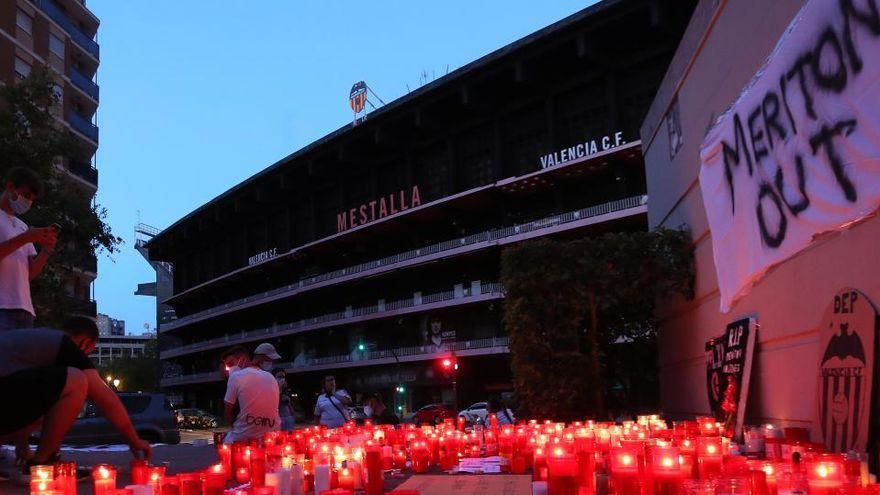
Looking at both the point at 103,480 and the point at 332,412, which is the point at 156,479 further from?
the point at 332,412

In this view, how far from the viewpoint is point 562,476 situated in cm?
354

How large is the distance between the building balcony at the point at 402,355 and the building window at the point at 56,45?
21559 mm

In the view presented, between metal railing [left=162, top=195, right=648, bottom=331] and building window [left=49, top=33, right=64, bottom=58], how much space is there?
20.5 m

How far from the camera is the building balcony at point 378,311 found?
4231 cm

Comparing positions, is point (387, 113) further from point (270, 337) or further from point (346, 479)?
point (346, 479)

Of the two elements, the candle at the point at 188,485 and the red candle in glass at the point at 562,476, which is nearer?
the red candle in glass at the point at 562,476

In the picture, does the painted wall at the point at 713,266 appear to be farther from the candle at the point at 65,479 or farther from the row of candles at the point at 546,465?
the candle at the point at 65,479

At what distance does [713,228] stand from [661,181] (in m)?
7.65

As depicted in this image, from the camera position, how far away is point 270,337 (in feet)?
191

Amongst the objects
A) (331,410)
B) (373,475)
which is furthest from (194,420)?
(373,475)

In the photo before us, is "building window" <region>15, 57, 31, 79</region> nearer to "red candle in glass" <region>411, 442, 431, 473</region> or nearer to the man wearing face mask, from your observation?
the man wearing face mask

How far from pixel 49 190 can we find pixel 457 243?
1121 inches

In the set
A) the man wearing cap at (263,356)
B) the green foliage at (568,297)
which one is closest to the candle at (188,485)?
the man wearing cap at (263,356)

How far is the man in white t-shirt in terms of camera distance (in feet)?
26.2
